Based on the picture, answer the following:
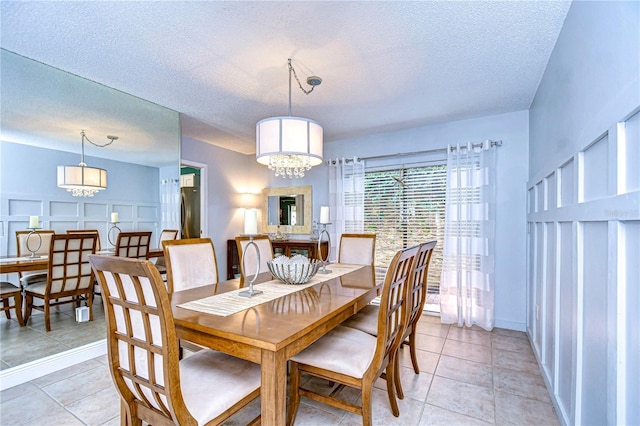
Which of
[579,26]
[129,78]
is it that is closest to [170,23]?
[129,78]

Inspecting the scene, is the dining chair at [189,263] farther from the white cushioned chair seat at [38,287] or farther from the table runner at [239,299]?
the white cushioned chair seat at [38,287]

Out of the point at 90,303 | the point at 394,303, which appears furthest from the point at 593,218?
the point at 90,303

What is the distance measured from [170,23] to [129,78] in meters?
1.04

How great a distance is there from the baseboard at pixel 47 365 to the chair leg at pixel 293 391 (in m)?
2.11

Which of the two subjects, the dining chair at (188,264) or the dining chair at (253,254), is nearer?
the dining chair at (188,264)

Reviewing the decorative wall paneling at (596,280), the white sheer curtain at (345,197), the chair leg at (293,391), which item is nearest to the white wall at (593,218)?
the decorative wall paneling at (596,280)

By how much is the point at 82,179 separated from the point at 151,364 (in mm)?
2492

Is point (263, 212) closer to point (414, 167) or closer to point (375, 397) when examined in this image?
point (414, 167)

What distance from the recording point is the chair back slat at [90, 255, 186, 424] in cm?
99

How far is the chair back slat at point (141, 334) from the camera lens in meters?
0.99

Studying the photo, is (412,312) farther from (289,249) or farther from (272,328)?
(289,249)

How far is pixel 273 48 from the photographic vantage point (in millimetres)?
2041

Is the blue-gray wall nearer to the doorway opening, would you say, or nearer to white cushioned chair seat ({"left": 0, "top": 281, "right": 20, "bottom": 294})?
white cushioned chair seat ({"left": 0, "top": 281, "right": 20, "bottom": 294})

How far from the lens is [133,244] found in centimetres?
315
